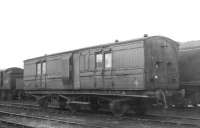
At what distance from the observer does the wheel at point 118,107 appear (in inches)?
479

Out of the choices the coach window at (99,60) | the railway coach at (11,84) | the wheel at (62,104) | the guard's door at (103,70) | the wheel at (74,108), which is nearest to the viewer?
the guard's door at (103,70)

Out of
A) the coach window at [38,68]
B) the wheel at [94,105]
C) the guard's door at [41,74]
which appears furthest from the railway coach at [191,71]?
the coach window at [38,68]

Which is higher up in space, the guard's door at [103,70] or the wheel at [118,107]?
the guard's door at [103,70]

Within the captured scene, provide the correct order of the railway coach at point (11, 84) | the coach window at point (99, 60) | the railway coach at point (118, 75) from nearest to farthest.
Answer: the railway coach at point (118, 75) < the coach window at point (99, 60) < the railway coach at point (11, 84)

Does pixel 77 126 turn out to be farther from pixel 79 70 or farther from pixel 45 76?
pixel 45 76

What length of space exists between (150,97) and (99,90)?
286 centimetres

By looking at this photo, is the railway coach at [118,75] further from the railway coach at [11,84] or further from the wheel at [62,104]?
the railway coach at [11,84]

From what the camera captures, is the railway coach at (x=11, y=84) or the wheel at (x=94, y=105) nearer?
the wheel at (x=94, y=105)

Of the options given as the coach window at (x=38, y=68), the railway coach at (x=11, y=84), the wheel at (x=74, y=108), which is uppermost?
the coach window at (x=38, y=68)

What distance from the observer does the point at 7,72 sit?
26938 mm

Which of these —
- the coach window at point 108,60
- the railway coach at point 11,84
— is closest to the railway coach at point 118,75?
the coach window at point 108,60

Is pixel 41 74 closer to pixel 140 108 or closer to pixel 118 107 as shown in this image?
pixel 118 107

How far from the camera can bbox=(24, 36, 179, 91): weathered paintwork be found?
11.5 metres

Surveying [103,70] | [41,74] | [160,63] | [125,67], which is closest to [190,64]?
[160,63]
